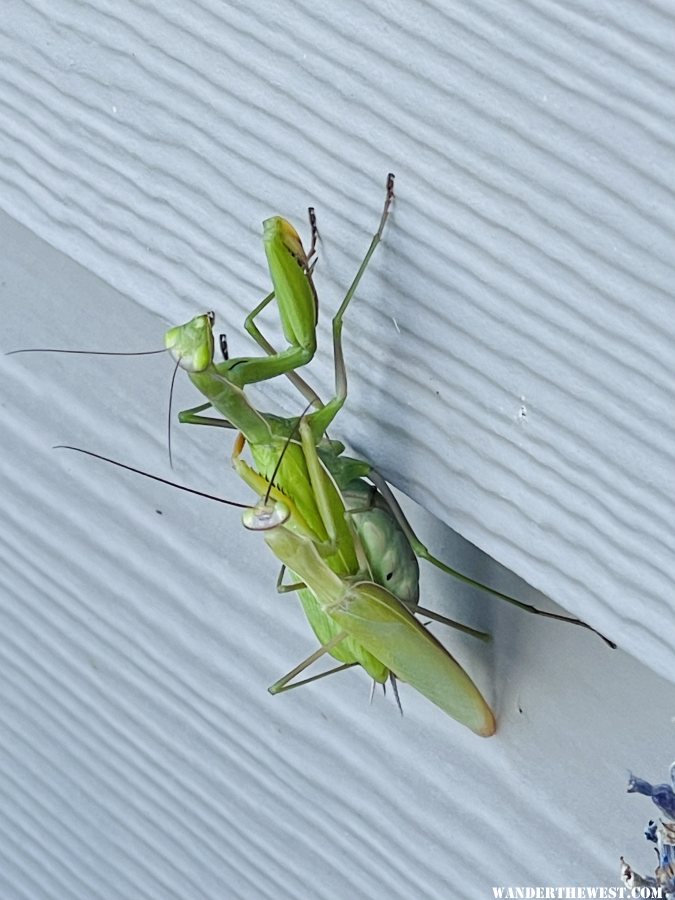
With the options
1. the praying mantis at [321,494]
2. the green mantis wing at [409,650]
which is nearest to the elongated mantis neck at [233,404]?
the praying mantis at [321,494]

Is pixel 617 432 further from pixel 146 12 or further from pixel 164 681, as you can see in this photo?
pixel 164 681

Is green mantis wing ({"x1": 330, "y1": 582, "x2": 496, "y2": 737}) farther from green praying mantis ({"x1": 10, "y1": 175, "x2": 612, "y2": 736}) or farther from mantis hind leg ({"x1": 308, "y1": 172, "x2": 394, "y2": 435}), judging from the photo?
mantis hind leg ({"x1": 308, "y1": 172, "x2": 394, "y2": 435})

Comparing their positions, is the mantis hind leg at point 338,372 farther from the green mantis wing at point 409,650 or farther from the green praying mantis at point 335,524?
the green mantis wing at point 409,650

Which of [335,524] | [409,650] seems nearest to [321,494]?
[335,524]

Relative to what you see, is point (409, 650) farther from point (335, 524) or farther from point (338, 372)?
point (338, 372)

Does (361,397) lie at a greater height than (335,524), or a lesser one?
greater

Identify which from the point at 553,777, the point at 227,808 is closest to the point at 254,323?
the point at 553,777
